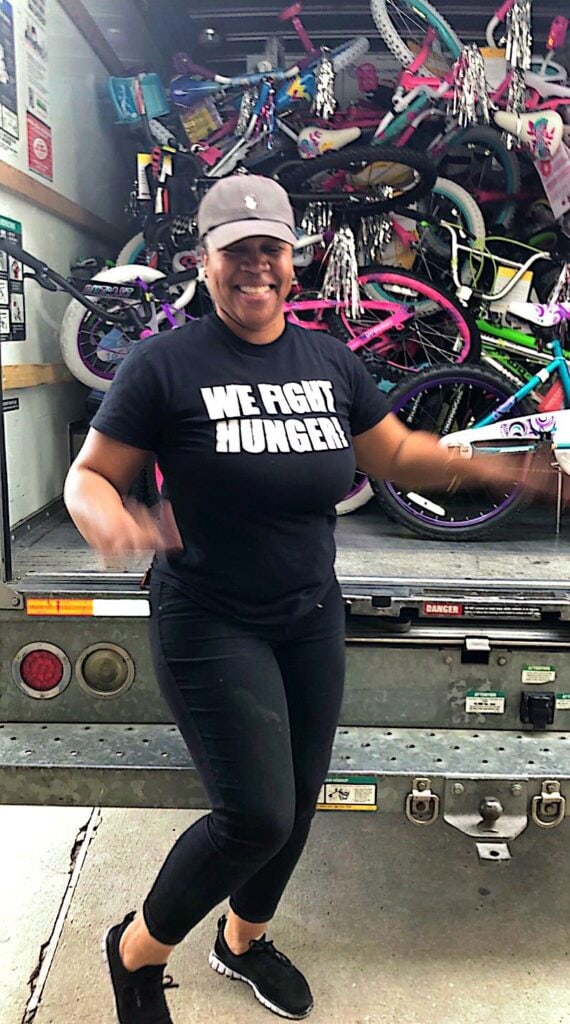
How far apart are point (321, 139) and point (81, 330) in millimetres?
1280

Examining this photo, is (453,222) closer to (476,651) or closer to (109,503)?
(476,651)

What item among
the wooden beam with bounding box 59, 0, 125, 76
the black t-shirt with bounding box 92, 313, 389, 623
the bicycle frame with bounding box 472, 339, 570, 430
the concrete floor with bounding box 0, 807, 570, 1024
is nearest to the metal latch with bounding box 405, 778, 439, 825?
the concrete floor with bounding box 0, 807, 570, 1024

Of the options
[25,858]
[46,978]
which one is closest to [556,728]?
[46,978]

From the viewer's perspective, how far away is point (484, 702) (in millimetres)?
2500

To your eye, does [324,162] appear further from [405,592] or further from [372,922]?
[372,922]

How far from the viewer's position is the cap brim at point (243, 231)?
5.86ft

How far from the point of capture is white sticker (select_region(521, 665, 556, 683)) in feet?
8.12

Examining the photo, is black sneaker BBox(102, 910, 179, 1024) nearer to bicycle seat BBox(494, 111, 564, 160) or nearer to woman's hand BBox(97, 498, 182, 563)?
woman's hand BBox(97, 498, 182, 563)

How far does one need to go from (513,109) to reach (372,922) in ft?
9.94

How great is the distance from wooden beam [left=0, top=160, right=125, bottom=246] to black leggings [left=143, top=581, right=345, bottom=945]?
1.46 m

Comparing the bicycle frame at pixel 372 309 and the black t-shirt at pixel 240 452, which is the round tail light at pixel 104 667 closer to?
the black t-shirt at pixel 240 452

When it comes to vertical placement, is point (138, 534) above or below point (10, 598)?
above

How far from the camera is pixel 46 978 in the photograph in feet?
8.01

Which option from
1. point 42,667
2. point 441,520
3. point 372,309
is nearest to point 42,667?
point 42,667
